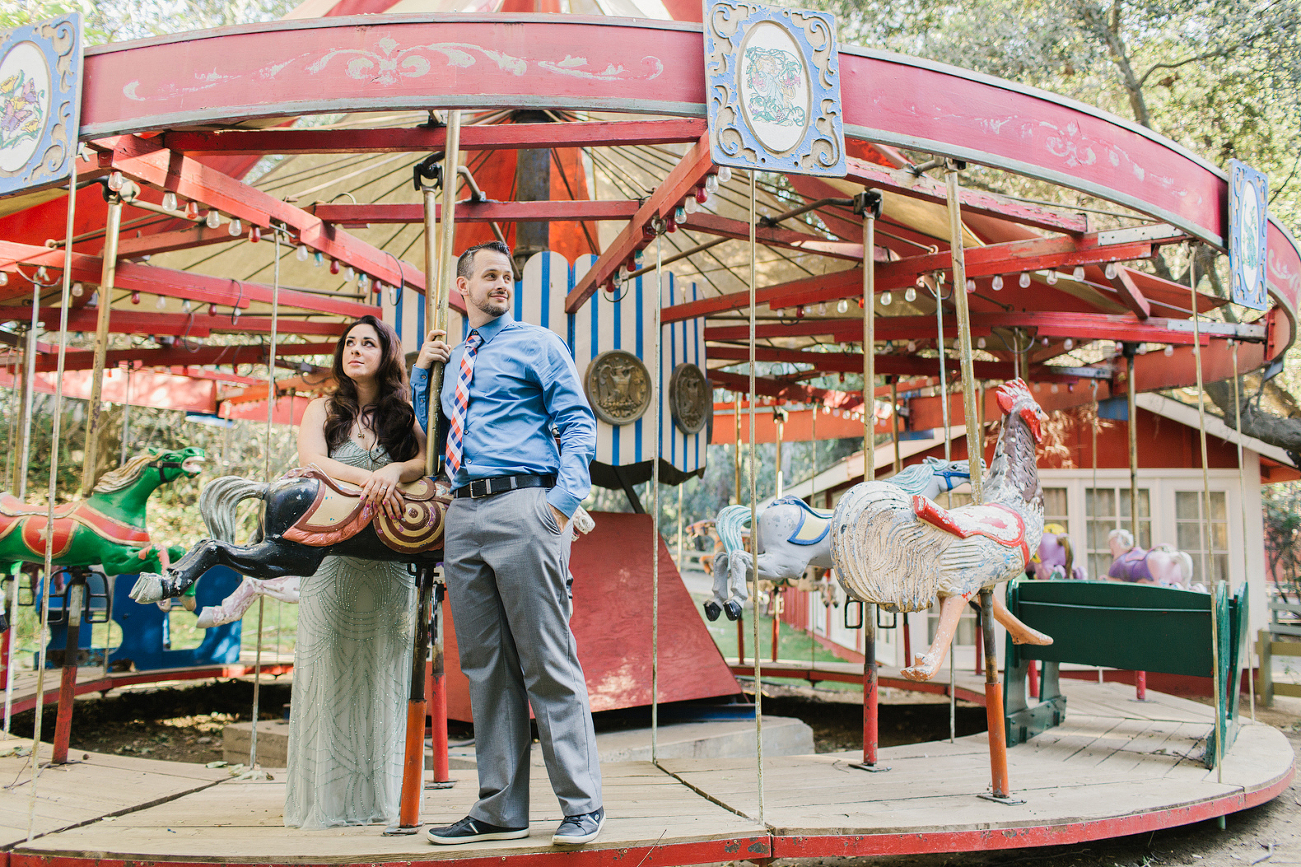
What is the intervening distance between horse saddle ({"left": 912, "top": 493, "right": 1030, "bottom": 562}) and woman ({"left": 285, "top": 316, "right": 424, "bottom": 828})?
1981 millimetres

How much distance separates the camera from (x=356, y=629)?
3076mm

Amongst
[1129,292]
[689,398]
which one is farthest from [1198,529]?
[689,398]

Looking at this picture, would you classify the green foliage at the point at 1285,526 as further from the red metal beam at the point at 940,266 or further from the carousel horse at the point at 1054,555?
the red metal beam at the point at 940,266

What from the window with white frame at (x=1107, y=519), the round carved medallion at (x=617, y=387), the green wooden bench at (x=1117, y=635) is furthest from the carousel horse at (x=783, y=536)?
the window with white frame at (x=1107, y=519)

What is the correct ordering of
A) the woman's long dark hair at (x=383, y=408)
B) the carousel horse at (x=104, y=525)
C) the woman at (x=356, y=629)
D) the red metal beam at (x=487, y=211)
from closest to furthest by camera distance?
the woman at (x=356, y=629) < the woman's long dark hair at (x=383, y=408) < the carousel horse at (x=104, y=525) < the red metal beam at (x=487, y=211)

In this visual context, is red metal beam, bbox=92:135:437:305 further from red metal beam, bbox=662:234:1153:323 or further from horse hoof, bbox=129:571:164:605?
red metal beam, bbox=662:234:1153:323

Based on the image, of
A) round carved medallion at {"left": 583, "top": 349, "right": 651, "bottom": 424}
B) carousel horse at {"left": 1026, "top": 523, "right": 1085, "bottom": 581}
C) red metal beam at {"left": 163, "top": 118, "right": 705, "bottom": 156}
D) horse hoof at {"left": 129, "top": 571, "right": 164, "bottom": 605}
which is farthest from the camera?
carousel horse at {"left": 1026, "top": 523, "right": 1085, "bottom": 581}

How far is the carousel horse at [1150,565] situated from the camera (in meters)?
7.38

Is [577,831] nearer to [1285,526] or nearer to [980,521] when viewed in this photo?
[980,521]

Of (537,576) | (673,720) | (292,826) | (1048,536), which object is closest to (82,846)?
(292,826)

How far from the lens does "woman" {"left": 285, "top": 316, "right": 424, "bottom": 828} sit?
2982 millimetres

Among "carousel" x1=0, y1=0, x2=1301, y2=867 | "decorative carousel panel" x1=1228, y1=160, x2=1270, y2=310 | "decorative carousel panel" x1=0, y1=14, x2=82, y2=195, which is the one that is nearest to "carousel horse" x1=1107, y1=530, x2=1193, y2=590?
"carousel" x1=0, y1=0, x2=1301, y2=867

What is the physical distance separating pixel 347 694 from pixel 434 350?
4.02 ft

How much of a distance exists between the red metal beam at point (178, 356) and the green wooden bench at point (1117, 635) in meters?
6.51
